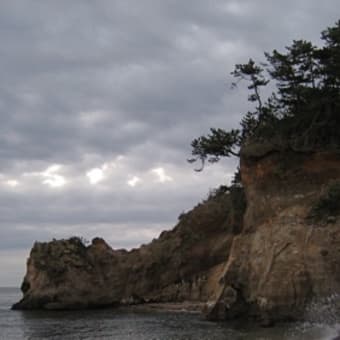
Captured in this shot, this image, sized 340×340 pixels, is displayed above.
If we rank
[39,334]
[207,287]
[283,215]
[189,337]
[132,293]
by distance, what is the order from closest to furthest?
[189,337] → [283,215] → [39,334] → [207,287] → [132,293]

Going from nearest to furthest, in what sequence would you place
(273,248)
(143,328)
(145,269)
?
(273,248) → (143,328) → (145,269)

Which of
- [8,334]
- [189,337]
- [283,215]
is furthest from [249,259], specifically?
[8,334]

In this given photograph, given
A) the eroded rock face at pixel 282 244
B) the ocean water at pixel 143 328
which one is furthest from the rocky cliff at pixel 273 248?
the ocean water at pixel 143 328

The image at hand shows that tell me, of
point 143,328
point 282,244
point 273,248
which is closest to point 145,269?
point 143,328

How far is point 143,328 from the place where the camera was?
3934cm

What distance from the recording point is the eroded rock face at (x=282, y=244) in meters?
31.8

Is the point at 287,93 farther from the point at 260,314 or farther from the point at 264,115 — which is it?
the point at 260,314

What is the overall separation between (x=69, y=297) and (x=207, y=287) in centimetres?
1312

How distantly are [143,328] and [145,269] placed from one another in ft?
73.1

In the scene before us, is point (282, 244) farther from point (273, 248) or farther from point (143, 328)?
point (143, 328)

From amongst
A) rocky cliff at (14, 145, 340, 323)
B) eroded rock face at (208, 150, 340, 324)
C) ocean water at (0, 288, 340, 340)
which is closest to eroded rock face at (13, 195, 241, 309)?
rocky cliff at (14, 145, 340, 323)

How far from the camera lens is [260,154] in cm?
3938

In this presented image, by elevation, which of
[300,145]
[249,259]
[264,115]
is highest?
[264,115]

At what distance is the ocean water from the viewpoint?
28906mm
